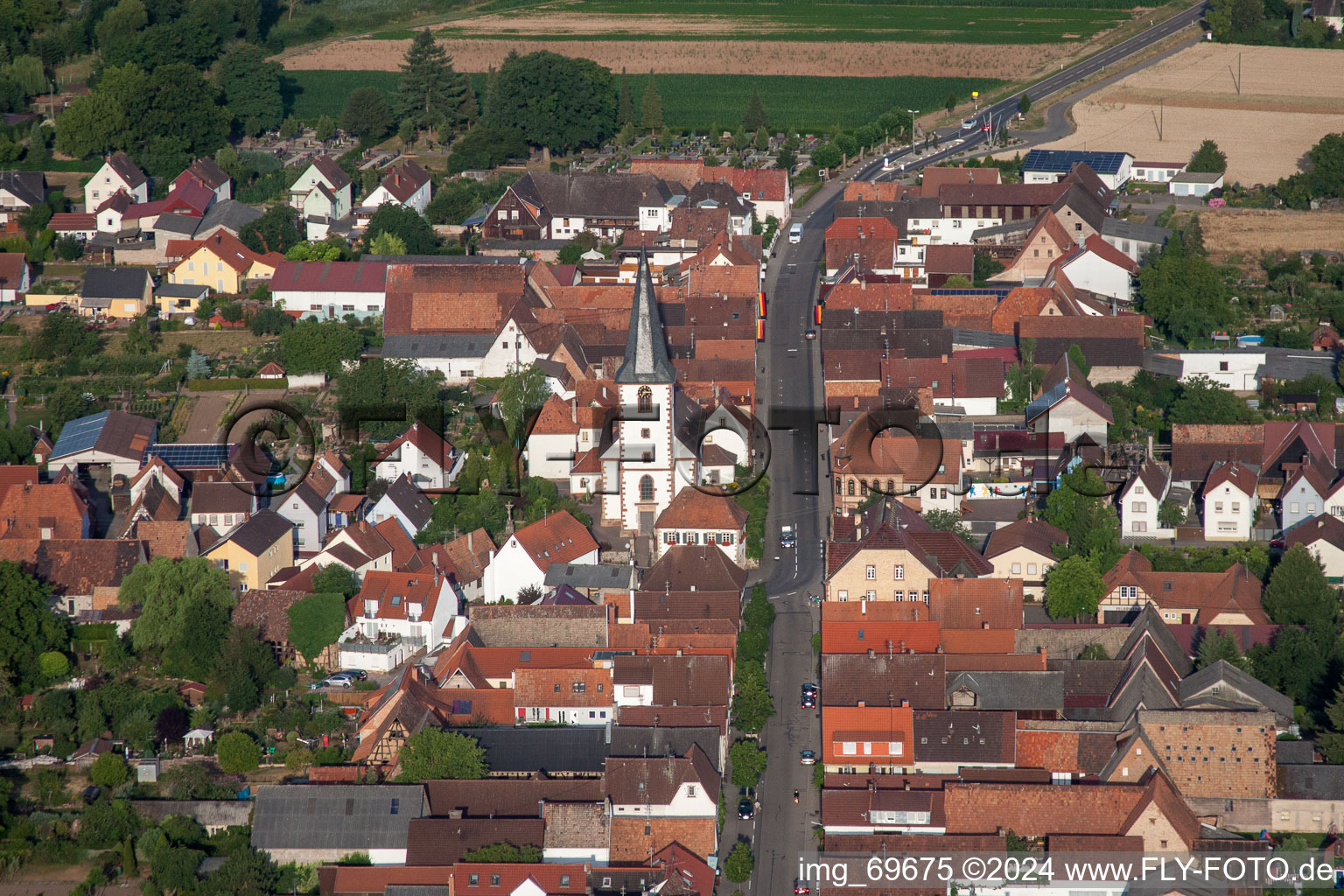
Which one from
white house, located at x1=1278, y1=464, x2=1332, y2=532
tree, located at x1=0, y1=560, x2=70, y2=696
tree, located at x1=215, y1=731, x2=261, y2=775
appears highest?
white house, located at x1=1278, y1=464, x2=1332, y2=532

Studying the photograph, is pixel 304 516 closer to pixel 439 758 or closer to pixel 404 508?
pixel 404 508

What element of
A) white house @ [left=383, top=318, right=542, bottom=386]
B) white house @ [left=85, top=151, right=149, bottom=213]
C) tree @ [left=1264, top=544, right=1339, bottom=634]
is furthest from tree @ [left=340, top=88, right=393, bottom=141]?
tree @ [left=1264, top=544, right=1339, bottom=634]

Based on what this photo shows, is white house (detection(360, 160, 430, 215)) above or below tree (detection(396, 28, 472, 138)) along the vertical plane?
below

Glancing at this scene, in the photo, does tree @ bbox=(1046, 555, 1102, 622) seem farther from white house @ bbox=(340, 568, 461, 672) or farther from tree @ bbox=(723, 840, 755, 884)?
white house @ bbox=(340, 568, 461, 672)

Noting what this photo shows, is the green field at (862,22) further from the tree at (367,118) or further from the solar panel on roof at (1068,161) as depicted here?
the solar panel on roof at (1068,161)

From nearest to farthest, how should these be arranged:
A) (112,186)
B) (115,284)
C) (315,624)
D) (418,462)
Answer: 1. (315,624)
2. (418,462)
3. (115,284)
4. (112,186)

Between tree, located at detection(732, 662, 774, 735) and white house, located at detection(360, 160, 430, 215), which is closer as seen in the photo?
tree, located at detection(732, 662, 774, 735)

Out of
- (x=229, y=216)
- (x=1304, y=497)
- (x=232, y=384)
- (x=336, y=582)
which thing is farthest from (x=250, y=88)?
(x=1304, y=497)

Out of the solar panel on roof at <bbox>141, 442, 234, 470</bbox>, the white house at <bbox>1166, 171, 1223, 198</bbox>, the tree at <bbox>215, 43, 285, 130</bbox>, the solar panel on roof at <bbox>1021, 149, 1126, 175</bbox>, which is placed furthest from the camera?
the tree at <bbox>215, 43, 285, 130</bbox>
